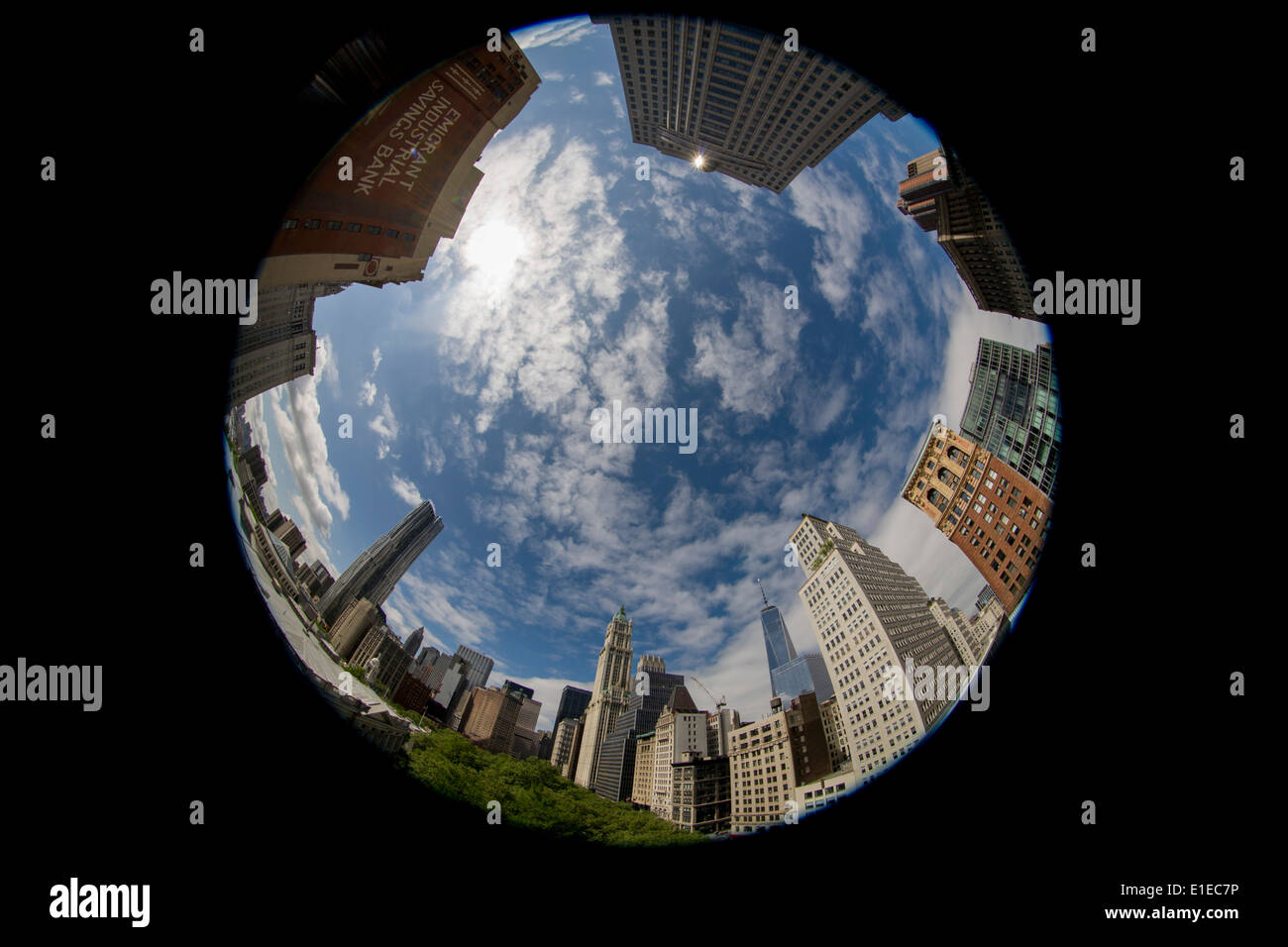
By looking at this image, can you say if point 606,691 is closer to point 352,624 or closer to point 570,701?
point 570,701

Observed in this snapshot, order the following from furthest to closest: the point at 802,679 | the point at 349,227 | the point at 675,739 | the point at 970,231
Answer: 1. the point at 675,739
2. the point at 802,679
3. the point at 349,227
4. the point at 970,231

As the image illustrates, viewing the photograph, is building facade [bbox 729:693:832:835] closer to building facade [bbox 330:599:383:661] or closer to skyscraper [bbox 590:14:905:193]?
building facade [bbox 330:599:383:661]

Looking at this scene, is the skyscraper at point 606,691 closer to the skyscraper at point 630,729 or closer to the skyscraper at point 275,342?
the skyscraper at point 630,729

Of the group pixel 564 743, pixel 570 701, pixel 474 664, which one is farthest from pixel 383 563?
pixel 564 743

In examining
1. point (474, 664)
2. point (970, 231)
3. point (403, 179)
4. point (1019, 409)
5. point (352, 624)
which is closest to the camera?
point (1019, 409)

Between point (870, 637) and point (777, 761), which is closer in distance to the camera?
point (777, 761)

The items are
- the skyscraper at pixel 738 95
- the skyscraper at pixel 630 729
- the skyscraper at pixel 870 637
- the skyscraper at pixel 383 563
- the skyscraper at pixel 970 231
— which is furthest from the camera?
the skyscraper at pixel 630 729

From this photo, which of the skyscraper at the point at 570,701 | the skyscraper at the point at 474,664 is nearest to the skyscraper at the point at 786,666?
the skyscraper at the point at 570,701
